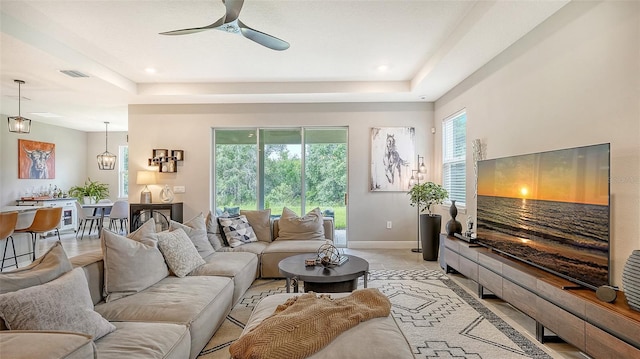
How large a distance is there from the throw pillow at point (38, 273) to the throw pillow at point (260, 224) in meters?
2.78

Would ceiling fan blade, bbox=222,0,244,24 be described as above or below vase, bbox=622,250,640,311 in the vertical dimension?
above

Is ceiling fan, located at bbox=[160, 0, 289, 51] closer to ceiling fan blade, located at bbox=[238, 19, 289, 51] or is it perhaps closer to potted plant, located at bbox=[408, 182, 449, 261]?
ceiling fan blade, located at bbox=[238, 19, 289, 51]

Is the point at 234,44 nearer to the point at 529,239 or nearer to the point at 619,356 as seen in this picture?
the point at 529,239

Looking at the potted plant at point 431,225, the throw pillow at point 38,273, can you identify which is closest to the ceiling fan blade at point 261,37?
the throw pillow at point 38,273

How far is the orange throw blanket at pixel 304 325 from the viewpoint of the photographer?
1.53 meters

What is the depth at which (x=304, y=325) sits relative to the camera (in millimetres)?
1684

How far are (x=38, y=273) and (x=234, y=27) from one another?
222 cm

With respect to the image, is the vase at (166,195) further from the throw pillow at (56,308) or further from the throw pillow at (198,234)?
the throw pillow at (56,308)

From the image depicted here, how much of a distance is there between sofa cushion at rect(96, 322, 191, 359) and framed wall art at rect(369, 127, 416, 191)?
14.5 feet

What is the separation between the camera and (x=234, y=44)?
3.75m

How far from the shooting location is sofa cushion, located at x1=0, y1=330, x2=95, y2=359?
116 cm

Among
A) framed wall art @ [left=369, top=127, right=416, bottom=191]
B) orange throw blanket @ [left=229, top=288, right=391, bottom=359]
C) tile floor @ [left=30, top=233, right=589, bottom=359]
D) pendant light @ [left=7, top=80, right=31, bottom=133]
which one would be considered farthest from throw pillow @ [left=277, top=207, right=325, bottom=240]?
pendant light @ [left=7, top=80, right=31, bottom=133]

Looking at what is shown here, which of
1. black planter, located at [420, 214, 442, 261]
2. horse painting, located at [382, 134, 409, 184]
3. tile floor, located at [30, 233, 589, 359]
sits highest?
horse painting, located at [382, 134, 409, 184]

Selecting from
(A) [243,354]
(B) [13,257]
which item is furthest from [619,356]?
(B) [13,257]
